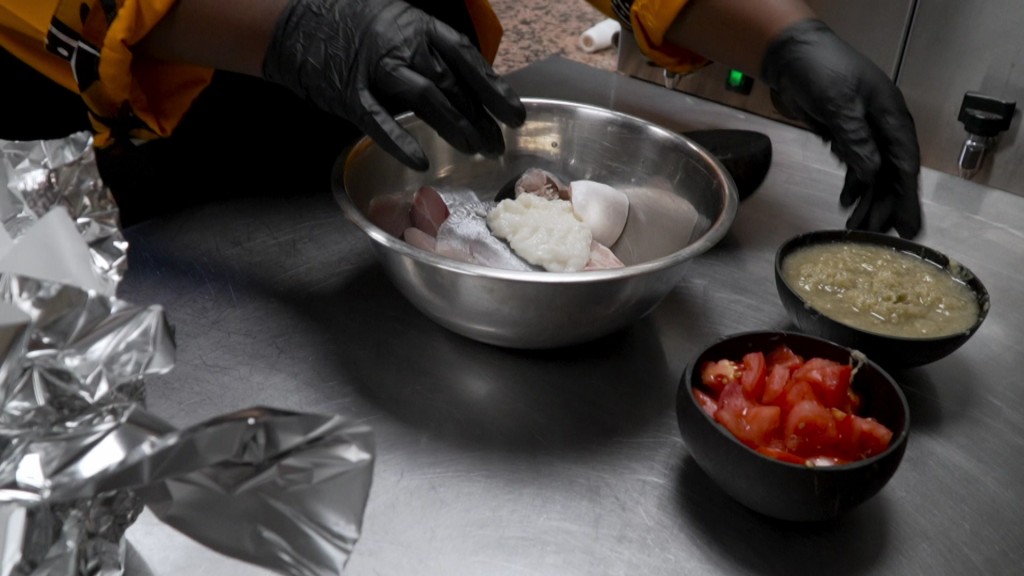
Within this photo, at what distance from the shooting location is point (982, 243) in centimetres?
111

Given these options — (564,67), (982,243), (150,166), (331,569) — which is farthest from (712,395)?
(564,67)

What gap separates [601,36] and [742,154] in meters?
0.97

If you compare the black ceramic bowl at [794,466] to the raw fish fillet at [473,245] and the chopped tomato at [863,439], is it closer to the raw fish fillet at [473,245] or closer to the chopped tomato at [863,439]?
the chopped tomato at [863,439]

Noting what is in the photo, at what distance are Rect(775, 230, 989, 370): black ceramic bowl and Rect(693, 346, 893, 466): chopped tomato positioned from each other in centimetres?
8

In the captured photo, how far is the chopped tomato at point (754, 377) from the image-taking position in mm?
703

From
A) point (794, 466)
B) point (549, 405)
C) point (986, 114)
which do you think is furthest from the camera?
point (986, 114)

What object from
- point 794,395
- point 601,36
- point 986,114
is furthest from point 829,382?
point 601,36

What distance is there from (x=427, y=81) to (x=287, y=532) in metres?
0.54

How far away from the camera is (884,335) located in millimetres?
788

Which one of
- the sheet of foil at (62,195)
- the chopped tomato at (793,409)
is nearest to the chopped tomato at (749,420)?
the chopped tomato at (793,409)

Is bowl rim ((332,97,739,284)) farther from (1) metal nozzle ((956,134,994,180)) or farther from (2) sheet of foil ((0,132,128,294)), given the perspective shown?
(1) metal nozzle ((956,134,994,180))

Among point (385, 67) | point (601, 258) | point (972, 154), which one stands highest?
point (385, 67)

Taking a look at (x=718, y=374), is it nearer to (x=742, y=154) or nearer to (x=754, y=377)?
(x=754, y=377)

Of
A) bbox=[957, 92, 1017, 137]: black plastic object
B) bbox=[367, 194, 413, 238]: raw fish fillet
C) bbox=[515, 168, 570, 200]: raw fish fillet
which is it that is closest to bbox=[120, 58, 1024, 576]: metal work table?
bbox=[367, 194, 413, 238]: raw fish fillet
